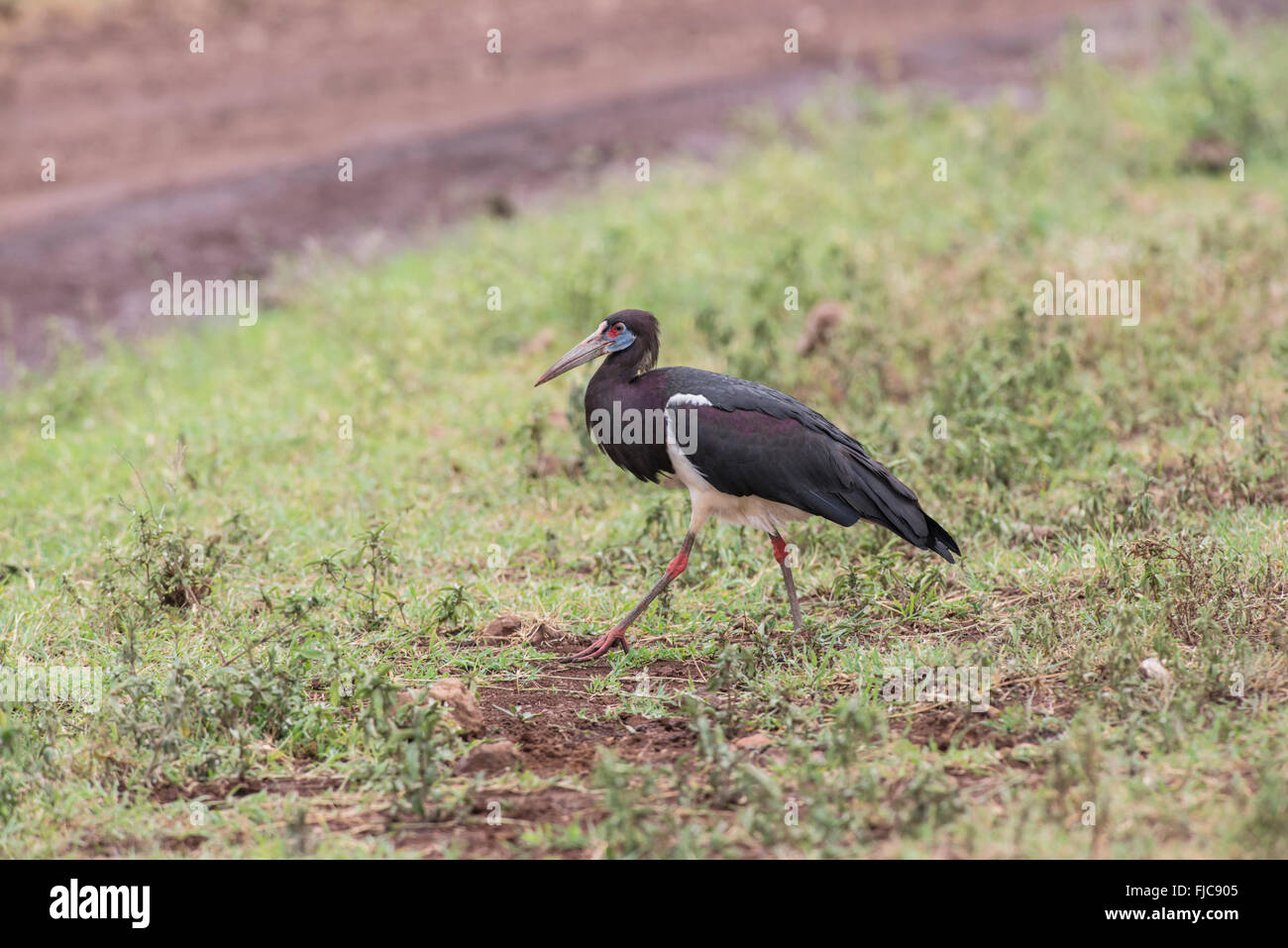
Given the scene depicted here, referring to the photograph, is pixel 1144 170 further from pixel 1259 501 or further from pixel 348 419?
pixel 348 419

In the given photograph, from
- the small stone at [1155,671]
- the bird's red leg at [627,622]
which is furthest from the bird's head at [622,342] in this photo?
the small stone at [1155,671]

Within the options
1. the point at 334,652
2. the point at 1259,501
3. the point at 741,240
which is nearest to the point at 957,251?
the point at 741,240

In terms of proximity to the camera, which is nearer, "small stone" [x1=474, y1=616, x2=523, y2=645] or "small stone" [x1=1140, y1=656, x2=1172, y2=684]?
"small stone" [x1=1140, y1=656, x2=1172, y2=684]

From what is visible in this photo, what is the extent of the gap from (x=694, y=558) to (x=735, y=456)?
0.91 m

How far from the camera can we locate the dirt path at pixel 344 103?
11352mm

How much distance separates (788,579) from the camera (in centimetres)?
561

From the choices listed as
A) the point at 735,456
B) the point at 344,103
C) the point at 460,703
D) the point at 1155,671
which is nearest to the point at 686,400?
the point at 735,456

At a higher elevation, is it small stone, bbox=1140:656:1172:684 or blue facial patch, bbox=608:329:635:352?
blue facial patch, bbox=608:329:635:352

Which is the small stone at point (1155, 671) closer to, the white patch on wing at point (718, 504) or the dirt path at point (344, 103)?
the white patch on wing at point (718, 504)

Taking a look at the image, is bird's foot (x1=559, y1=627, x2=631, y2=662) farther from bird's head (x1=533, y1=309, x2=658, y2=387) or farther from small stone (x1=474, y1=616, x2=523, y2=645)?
bird's head (x1=533, y1=309, x2=658, y2=387)

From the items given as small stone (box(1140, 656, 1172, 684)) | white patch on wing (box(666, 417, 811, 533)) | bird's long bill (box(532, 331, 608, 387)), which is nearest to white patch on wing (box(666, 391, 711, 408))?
white patch on wing (box(666, 417, 811, 533))

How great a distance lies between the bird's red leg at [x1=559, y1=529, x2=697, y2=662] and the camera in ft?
18.2

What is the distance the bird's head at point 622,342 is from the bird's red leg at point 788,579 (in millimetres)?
920

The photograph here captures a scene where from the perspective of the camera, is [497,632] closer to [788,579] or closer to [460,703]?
[460,703]
